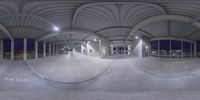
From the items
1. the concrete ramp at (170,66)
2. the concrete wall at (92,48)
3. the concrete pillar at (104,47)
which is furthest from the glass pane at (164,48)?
the concrete wall at (92,48)

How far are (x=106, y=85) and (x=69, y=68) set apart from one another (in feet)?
2.54

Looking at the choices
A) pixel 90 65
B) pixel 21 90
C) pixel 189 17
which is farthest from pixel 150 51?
pixel 21 90

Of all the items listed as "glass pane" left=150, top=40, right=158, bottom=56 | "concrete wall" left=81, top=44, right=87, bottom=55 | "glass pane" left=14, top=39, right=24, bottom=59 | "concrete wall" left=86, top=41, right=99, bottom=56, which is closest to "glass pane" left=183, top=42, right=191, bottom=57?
"glass pane" left=150, top=40, right=158, bottom=56

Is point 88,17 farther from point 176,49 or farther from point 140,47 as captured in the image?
point 176,49

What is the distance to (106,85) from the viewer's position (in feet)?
6.81

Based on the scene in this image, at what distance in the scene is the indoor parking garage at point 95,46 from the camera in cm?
162

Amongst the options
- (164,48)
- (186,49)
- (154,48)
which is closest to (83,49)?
(154,48)

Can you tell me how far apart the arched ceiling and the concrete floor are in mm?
567

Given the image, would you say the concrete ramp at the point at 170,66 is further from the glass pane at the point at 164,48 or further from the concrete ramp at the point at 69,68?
the concrete ramp at the point at 69,68

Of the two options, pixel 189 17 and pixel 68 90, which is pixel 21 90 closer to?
pixel 68 90

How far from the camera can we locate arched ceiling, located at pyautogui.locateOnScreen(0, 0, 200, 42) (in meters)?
1.59

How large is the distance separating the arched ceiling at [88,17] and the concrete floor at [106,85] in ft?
1.86

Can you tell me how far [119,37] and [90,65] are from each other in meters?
0.74

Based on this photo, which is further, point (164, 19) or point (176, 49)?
point (176, 49)
